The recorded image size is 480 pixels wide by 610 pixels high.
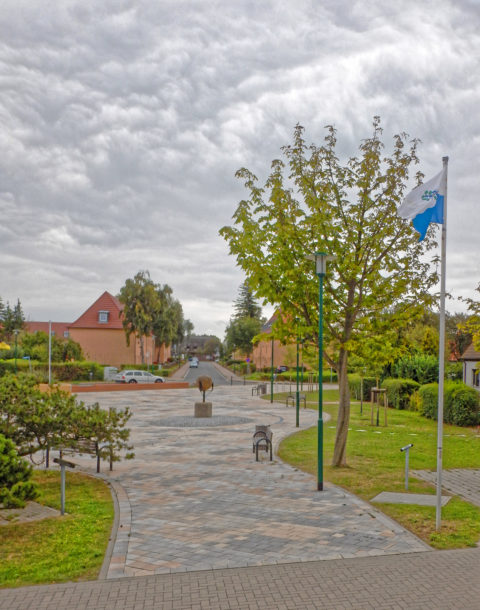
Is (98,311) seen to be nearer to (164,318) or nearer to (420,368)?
(164,318)

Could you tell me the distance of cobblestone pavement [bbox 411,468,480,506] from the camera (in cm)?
988

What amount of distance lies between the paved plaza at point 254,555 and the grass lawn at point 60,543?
0.23 metres

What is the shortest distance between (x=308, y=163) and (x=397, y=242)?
2674 millimetres

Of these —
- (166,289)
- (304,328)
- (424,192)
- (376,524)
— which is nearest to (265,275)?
(304,328)

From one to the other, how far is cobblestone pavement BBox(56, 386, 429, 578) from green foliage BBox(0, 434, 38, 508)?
4.59ft

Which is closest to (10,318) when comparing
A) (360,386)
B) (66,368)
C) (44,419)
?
(66,368)

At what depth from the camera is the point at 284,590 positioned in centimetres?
558

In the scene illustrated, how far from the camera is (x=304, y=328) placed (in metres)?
11.6

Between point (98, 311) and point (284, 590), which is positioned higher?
point (98, 311)

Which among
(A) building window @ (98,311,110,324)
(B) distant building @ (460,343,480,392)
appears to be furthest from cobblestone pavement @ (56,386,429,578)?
(A) building window @ (98,311,110,324)

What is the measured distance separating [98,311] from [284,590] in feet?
196

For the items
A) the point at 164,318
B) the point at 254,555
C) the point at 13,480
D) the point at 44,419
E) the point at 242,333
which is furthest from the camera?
the point at 242,333

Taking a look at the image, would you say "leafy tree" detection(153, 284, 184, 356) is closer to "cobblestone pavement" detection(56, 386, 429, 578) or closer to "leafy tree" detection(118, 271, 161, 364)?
"leafy tree" detection(118, 271, 161, 364)

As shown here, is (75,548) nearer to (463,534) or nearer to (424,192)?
(463,534)
